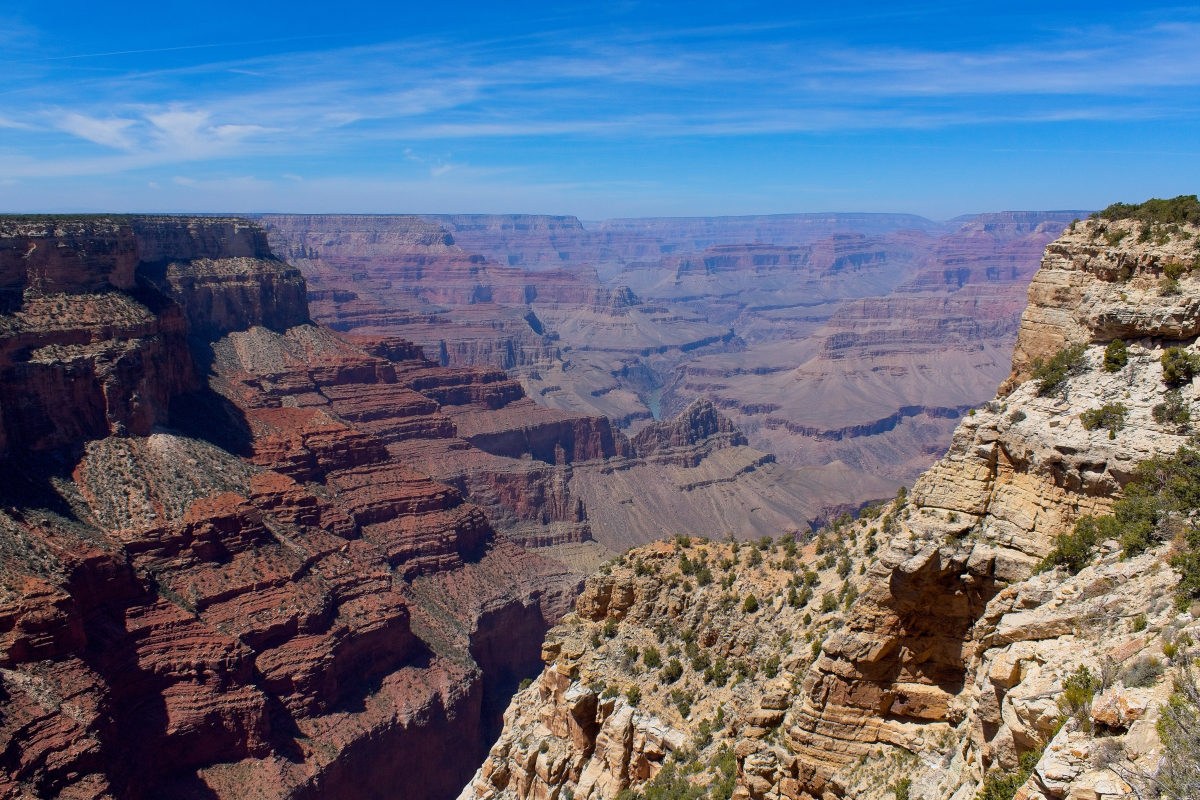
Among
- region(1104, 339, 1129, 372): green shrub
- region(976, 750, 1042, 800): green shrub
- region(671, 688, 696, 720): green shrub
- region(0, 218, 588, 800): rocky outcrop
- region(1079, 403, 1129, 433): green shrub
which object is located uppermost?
region(1104, 339, 1129, 372): green shrub

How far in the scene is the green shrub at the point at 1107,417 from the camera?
11.9 metres

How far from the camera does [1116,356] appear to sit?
42.6ft

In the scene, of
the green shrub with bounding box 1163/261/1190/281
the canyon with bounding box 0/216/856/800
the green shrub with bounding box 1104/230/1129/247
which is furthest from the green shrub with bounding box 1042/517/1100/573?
the canyon with bounding box 0/216/856/800

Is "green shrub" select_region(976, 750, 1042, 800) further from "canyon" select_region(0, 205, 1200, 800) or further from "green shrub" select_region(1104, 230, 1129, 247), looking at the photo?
"green shrub" select_region(1104, 230, 1129, 247)

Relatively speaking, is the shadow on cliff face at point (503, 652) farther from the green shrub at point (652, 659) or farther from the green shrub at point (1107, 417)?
the green shrub at point (1107, 417)

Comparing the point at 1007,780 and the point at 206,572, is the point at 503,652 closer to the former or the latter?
the point at 206,572

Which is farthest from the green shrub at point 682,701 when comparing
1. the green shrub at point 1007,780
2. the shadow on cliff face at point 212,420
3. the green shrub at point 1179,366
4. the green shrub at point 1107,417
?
the shadow on cliff face at point 212,420

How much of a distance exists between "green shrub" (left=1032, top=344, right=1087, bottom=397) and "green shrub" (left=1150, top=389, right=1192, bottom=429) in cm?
172

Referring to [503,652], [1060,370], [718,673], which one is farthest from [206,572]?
[1060,370]

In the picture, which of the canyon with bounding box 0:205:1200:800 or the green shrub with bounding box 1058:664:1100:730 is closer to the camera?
the green shrub with bounding box 1058:664:1100:730

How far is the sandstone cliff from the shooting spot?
906 cm

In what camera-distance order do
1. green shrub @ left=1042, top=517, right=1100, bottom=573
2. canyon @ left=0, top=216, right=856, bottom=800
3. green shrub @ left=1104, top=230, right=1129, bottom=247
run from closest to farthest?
green shrub @ left=1042, top=517, right=1100, bottom=573 < green shrub @ left=1104, top=230, right=1129, bottom=247 < canyon @ left=0, top=216, right=856, bottom=800

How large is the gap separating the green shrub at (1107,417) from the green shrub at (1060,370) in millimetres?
1106

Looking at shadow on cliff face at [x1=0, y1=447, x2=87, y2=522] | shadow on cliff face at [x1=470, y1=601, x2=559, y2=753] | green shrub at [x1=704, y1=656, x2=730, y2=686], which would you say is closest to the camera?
green shrub at [x1=704, y1=656, x2=730, y2=686]
